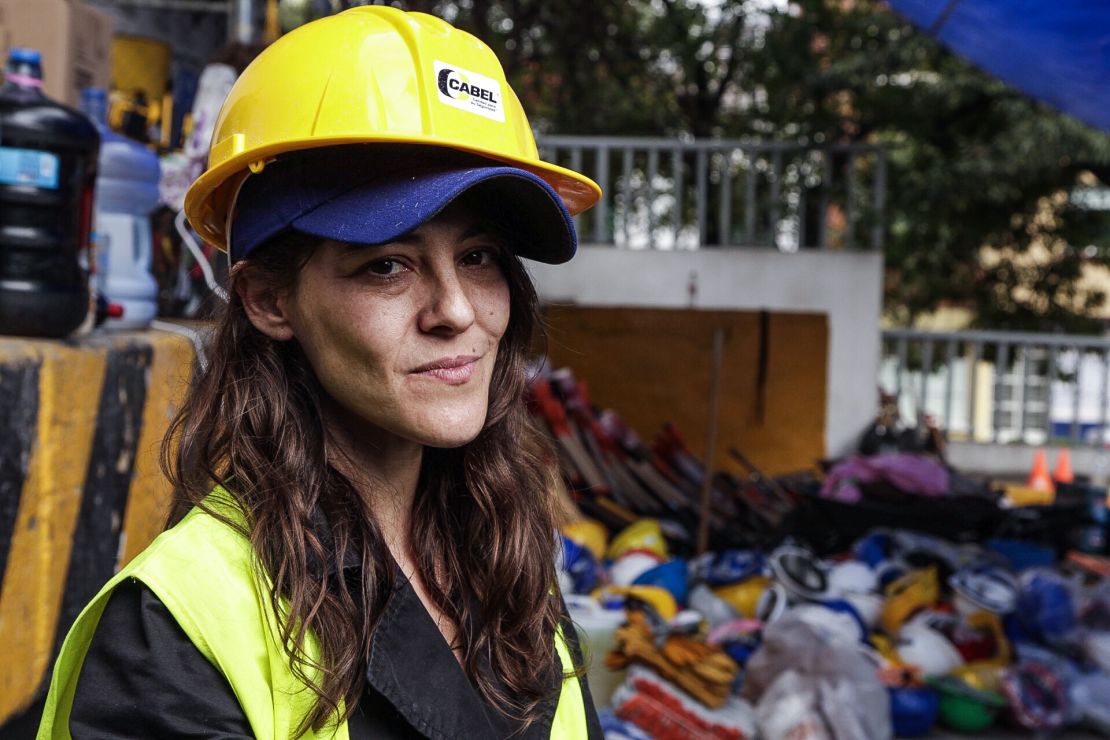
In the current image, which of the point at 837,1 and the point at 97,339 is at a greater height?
the point at 837,1

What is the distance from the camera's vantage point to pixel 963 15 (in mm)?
5375

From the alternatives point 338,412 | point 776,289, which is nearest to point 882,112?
point 776,289

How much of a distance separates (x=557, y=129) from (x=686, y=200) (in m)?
2.42

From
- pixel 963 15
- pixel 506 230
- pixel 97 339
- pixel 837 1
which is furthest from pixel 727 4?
pixel 506 230

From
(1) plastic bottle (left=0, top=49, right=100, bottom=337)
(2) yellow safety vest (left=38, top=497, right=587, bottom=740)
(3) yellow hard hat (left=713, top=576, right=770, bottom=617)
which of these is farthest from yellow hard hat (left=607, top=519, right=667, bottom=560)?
(2) yellow safety vest (left=38, top=497, right=587, bottom=740)

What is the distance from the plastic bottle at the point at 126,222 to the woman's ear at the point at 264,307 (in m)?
2.95

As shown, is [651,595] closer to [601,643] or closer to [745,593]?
[601,643]

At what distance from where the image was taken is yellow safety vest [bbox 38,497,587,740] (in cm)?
117

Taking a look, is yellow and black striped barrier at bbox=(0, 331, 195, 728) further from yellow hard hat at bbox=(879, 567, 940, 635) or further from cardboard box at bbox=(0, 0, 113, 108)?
yellow hard hat at bbox=(879, 567, 940, 635)

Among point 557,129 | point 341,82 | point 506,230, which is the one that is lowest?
point 506,230

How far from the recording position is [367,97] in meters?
1.32

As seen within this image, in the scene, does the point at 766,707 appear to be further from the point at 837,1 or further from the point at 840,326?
the point at 837,1

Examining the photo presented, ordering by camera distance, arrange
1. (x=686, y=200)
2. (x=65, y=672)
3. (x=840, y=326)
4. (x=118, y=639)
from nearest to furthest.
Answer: (x=118, y=639)
(x=65, y=672)
(x=840, y=326)
(x=686, y=200)

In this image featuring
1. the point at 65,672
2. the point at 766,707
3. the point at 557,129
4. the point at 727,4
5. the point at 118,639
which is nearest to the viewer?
the point at 118,639
